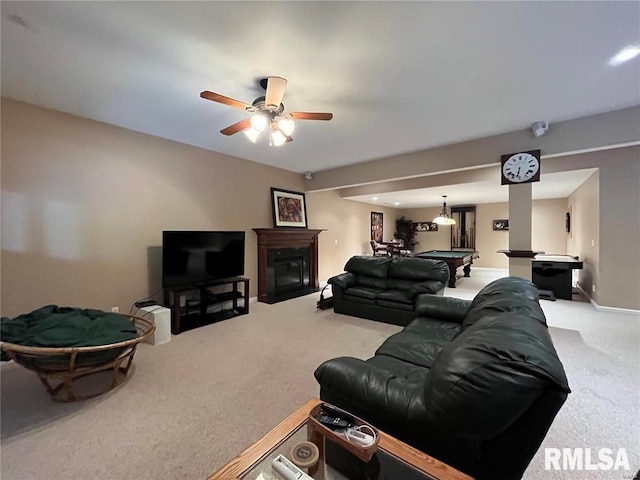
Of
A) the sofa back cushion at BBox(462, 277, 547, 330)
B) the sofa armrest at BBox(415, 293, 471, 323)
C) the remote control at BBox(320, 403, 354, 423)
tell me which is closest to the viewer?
the remote control at BBox(320, 403, 354, 423)

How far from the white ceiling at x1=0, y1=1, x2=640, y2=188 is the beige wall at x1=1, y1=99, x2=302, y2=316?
303 millimetres

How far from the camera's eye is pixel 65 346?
2029 millimetres

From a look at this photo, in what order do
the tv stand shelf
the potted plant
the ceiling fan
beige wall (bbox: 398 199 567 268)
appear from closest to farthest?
1. the ceiling fan
2. the tv stand shelf
3. beige wall (bbox: 398 199 567 268)
4. the potted plant

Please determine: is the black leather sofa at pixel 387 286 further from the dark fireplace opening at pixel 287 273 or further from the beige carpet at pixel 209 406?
the dark fireplace opening at pixel 287 273

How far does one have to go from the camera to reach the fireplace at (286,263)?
5.16m

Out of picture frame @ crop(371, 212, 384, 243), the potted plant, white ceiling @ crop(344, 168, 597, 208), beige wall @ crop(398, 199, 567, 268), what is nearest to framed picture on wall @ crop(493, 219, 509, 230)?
beige wall @ crop(398, 199, 567, 268)

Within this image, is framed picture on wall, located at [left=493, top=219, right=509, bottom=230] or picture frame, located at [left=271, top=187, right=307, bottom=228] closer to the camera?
picture frame, located at [left=271, top=187, right=307, bottom=228]

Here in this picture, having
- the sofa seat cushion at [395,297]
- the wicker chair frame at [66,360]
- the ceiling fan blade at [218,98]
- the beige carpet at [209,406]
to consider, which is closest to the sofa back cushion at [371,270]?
the sofa seat cushion at [395,297]

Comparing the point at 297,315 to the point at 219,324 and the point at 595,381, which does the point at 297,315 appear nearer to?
the point at 219,324

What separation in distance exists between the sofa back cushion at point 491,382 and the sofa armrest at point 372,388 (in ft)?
0.36

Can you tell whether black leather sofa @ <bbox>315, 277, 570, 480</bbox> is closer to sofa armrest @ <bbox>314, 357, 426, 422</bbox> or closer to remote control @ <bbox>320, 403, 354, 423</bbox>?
sofa armrest @ <bbox>314, 357, 426, 422</bbox>

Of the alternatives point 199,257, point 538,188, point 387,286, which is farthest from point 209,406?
point 538,188

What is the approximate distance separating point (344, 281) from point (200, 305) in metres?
2.20

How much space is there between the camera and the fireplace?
5156 mm
